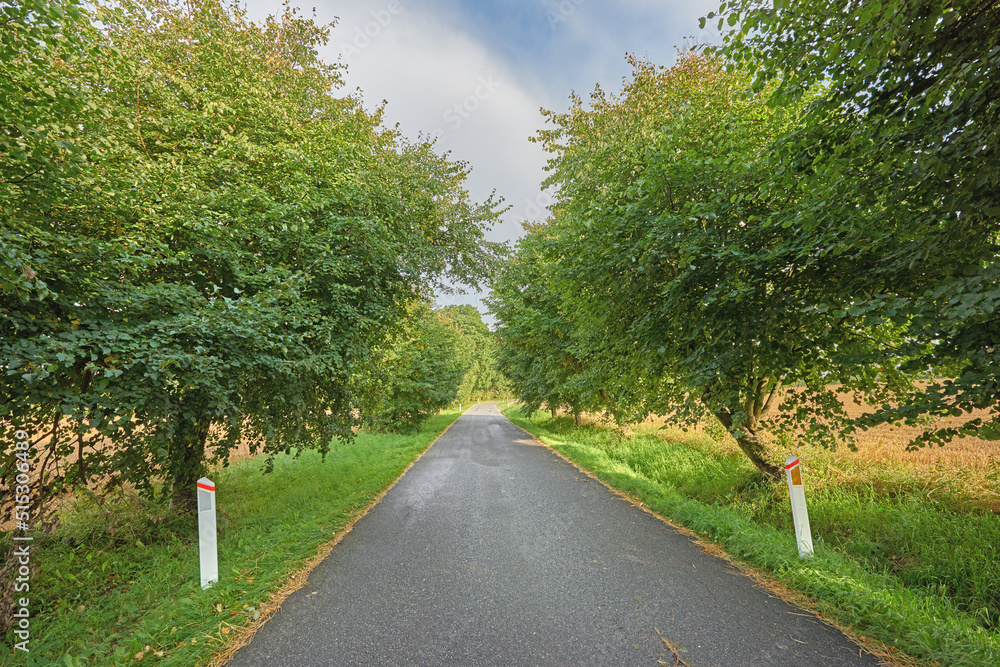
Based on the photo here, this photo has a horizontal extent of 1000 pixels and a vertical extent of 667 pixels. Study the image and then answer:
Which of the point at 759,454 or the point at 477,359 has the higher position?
the point at 477,359

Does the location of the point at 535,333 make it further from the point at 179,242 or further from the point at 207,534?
the point at 207,534

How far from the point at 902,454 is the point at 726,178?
610cm

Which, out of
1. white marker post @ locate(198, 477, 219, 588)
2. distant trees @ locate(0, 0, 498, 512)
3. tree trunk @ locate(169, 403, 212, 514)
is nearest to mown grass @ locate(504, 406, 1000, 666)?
white marker post @ locate(198, 477, 219, 588)

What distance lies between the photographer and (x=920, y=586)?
3848 mm

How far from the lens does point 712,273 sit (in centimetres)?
488

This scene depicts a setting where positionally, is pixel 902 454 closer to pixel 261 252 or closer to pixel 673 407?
pixel 673 407

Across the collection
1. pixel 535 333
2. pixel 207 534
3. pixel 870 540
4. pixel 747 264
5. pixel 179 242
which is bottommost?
pixel 870 540

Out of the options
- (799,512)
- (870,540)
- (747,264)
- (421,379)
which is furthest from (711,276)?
(421,379)

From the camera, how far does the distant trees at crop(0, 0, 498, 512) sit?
2990mm

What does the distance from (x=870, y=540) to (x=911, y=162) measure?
14.6 feet

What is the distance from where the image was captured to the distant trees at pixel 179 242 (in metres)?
2.99

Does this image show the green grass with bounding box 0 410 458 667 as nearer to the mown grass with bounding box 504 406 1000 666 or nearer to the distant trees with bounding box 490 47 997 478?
the mown grass with bounding box 504 406 1000 666

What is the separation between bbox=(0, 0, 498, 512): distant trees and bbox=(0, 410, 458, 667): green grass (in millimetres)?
706

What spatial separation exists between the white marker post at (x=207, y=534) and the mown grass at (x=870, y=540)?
17.5ft
